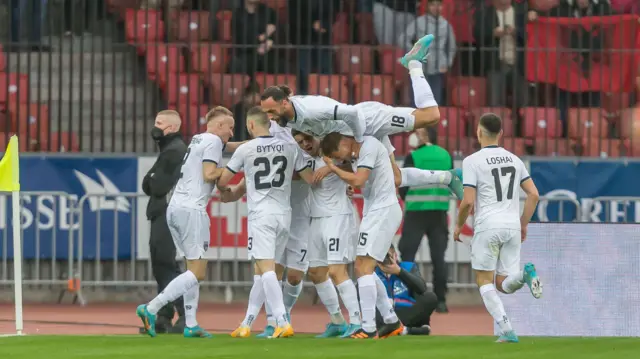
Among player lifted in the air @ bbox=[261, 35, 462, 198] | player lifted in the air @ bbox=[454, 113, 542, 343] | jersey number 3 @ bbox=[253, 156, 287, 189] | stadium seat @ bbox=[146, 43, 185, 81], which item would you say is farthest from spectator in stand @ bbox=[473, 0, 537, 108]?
jersey number 3 @ bbox=[253, 156, 287, 189]

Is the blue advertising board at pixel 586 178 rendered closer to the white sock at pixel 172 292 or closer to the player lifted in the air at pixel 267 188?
the player lifted in the air at pixel 267 188

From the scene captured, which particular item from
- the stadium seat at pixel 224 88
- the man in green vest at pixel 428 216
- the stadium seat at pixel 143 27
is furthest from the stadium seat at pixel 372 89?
the stadium seat at pixel 143 27

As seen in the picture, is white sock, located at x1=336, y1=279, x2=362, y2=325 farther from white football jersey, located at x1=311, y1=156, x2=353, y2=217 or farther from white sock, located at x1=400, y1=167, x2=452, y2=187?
white sock, located at x1=400, y1=167, x2=452, y2=187

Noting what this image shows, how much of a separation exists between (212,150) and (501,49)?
5.80 m

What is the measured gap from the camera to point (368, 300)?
1223 cm

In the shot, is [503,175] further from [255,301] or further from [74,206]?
[74,206]

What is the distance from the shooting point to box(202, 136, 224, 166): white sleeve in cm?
1271

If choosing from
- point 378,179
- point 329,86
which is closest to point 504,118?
point 329,86

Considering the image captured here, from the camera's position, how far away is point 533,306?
13.1m

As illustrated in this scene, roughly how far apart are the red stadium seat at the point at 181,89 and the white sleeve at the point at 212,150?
4.83 m

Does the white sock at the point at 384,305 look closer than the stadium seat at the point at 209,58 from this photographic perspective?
Yes

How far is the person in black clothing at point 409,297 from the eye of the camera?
13477 mm

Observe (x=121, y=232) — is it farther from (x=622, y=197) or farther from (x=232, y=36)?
(x=622, y=197)

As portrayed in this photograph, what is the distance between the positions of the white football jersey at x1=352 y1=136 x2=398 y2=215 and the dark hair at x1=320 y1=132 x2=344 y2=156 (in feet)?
0.64
